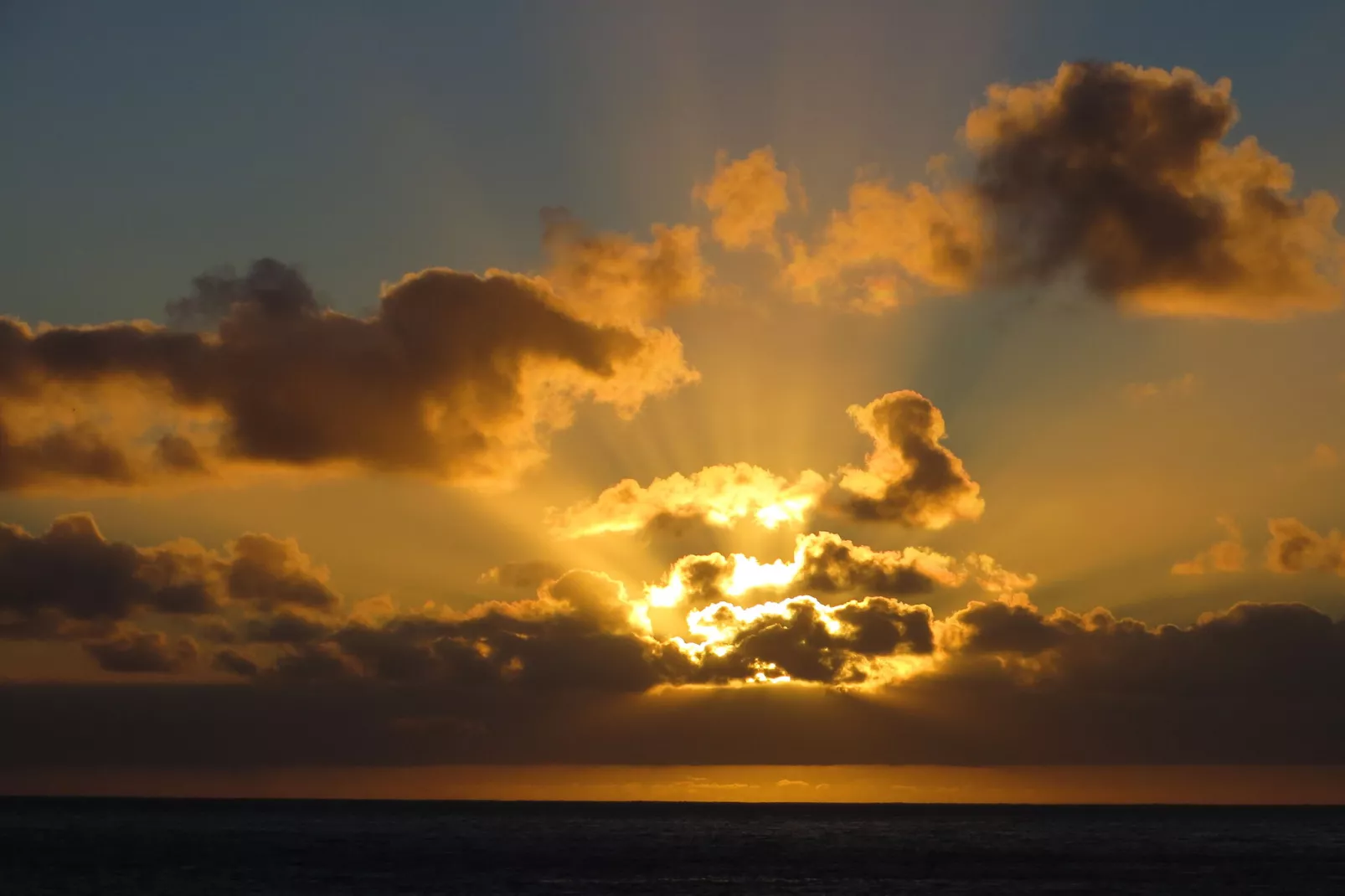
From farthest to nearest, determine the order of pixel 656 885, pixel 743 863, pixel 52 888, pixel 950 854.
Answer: pixel 950 854
pixel 743 863
pixel 656 885
pixel 52 888

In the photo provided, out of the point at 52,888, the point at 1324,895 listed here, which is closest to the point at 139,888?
the point at 52,888

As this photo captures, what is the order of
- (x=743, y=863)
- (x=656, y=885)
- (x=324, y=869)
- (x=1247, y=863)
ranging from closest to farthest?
(x=656, y=885), (x=324, y=869), (x=743, y=863), (x=1247, y=863)

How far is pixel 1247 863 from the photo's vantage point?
18225 centimetres

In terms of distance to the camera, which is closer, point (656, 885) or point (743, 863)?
point (656, 885)

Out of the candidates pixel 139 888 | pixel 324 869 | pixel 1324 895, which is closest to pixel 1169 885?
pixel 1324 895

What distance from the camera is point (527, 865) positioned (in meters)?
158

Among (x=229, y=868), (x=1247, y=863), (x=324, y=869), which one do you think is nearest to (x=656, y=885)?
(x=324, y=869)

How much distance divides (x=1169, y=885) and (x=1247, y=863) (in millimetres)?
51131

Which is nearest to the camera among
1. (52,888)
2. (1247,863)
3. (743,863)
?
(52,888)

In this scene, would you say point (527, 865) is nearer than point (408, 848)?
Yes

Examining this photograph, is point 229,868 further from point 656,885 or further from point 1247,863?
point 1247,863

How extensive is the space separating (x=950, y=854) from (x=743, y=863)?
42912 millimetres

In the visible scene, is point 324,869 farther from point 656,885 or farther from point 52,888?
point 656,885

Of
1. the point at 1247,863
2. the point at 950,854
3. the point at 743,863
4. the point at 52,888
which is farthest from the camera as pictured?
the point at 950,854
